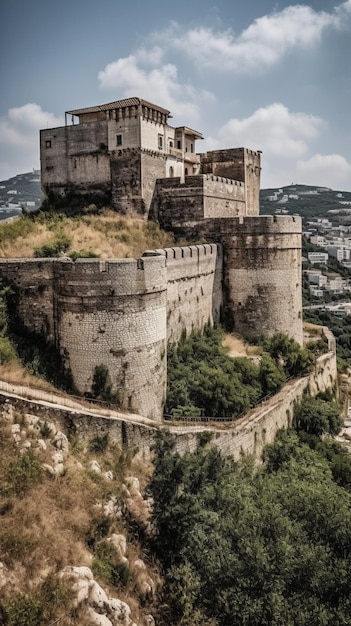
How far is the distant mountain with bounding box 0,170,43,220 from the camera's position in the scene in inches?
3108

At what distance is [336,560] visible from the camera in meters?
10.4

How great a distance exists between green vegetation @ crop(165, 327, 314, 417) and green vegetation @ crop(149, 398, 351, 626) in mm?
2845

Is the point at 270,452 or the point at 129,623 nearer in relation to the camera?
the point at 129,623

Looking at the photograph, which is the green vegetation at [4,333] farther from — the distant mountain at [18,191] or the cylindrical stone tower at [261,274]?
the distant mountain at [18,191]

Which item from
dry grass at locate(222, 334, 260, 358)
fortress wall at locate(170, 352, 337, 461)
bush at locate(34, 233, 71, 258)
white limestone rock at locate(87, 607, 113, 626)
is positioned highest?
bush at locate(34, 233, 71, 258)

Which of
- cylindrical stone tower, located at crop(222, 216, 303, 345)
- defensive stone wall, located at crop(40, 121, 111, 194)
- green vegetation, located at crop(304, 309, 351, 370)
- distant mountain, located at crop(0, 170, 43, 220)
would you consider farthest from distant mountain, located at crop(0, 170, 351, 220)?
cylindrical stone tower, located at crop(222, 216, 303, 345)

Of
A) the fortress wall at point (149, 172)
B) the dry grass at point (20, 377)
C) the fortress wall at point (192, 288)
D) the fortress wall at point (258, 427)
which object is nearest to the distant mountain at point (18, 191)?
the fortress wall at point (149, 172)

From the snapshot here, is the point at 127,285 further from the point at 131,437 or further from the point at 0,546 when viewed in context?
the point at 0,546

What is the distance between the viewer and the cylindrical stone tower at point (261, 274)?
21.4 metres

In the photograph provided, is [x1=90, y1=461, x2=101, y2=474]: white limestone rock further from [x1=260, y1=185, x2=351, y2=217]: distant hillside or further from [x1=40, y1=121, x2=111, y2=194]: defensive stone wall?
[x1=260, y1=185, x2=351, y2=217]: distant hillside

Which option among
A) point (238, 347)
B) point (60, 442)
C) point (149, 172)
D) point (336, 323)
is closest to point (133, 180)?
point (149, 172)

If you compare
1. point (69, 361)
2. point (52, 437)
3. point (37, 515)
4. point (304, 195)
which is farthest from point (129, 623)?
point (304, 195)

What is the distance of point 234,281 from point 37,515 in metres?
13.9

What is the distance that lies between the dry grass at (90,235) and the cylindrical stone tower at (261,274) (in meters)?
2.64
